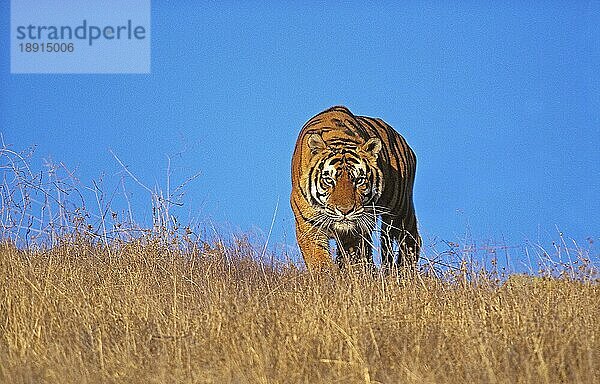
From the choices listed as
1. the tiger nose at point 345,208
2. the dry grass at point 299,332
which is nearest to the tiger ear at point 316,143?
the tiger nose at point 345,208

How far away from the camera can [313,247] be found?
7.84m

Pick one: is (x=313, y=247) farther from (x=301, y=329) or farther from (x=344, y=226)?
(x=301, y=329)

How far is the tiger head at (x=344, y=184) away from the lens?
773cm

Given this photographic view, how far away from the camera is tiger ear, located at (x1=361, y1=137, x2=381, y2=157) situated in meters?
7.96

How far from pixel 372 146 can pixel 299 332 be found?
354 centimetres

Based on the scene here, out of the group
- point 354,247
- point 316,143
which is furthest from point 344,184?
point 354,247

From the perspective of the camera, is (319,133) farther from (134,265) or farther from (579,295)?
(579,295)

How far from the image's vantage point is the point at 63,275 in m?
6.65

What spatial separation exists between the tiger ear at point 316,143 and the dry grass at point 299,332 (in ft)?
5.55

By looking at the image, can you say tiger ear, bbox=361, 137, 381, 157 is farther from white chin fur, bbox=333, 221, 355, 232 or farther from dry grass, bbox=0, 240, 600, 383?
dry grass, bbox=0, 240, 600, 383

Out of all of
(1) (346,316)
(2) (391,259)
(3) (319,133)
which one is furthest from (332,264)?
(1) (346,316)

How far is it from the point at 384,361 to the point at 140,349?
140 centimetres

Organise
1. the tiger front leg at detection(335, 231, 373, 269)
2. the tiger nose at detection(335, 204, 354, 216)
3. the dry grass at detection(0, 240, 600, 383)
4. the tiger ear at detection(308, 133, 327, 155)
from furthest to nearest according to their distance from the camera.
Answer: the tiger front leg at detection(335, 231, 373, 269)
the tiger ear at detection(308, 133, 327, 155)
the tiger nose at detection(335, 204, 354, 216)
the dry grass at detection(0, 240, 600, 383)

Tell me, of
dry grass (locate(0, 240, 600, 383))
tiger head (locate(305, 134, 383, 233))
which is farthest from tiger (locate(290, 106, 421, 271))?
dry grass (locate(0, 240, 600, 383))
